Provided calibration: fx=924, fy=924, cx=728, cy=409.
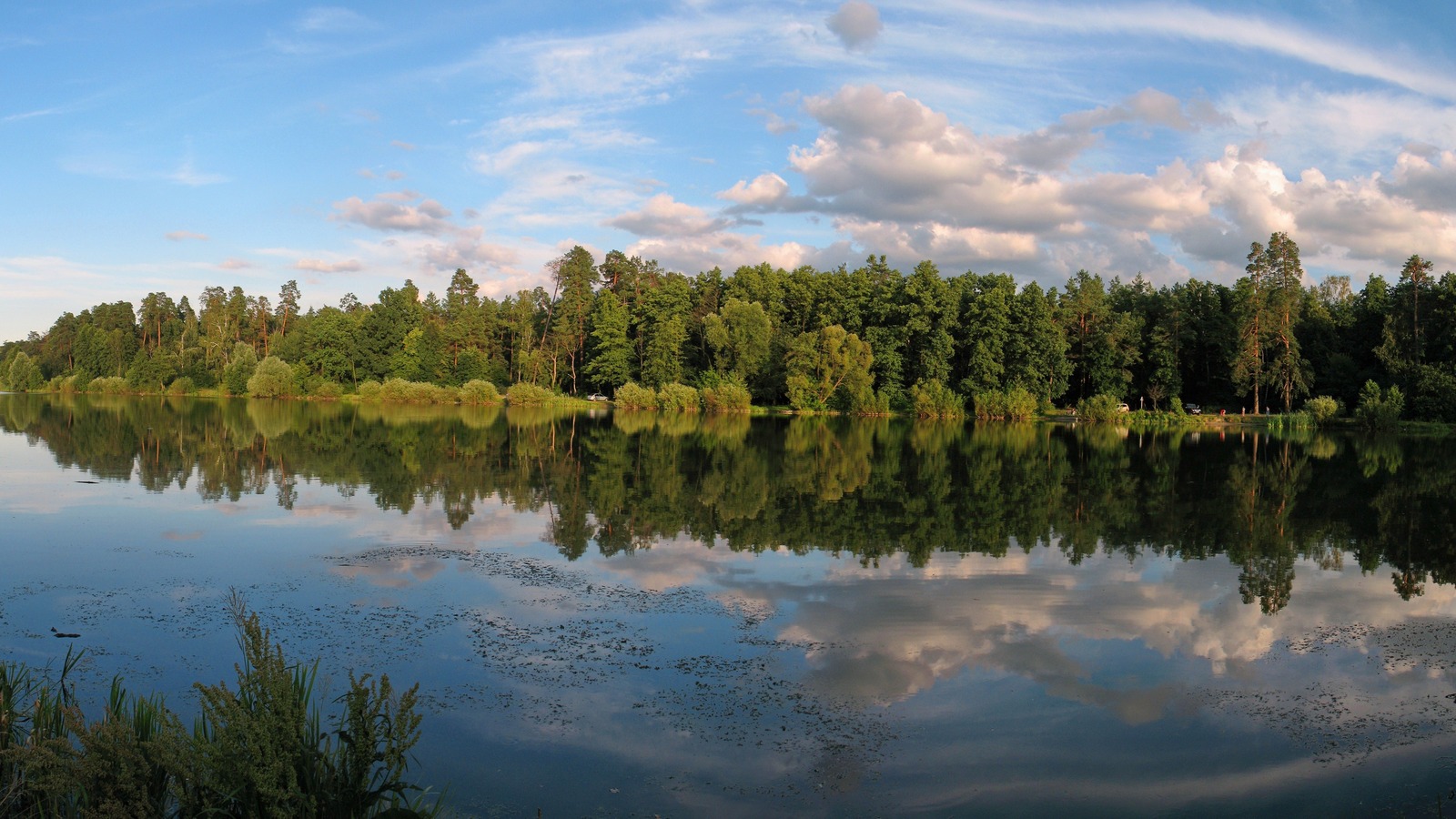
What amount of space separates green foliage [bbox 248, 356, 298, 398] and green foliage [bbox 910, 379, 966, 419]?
50623mm

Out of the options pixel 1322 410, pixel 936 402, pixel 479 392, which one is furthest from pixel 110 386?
pixel 1322 410

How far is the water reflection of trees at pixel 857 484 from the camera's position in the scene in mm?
16406

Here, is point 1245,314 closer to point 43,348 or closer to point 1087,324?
point 1087,324

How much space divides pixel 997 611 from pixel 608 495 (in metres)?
11.2

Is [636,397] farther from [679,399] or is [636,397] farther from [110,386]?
[110,386]

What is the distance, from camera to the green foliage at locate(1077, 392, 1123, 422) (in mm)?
64938

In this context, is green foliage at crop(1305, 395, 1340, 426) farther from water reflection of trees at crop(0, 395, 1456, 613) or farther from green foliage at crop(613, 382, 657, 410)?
green foliage at crop(613, 382, 657, 410)

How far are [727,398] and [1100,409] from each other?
87.4ft

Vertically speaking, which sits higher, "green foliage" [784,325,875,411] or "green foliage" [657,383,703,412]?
"green foliage" [784,325,875,411]

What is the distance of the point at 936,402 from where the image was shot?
67.8m

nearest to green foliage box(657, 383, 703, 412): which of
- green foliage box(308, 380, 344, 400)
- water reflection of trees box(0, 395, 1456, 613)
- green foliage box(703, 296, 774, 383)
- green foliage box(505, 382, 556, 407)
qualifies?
green foliage box(703, 296, 774, 383)

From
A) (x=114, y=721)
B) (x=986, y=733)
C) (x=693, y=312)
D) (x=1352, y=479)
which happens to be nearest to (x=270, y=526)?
(x=114, y=721)

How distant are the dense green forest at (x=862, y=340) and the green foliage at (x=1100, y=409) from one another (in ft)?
16.4

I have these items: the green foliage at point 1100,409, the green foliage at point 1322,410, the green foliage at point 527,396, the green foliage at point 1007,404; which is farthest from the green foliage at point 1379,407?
the green foliage at point 527,396
